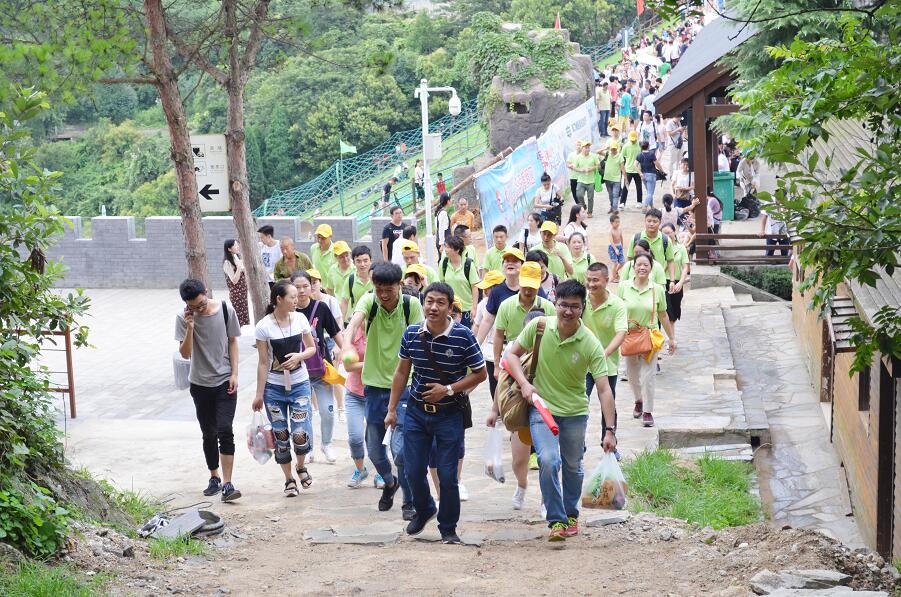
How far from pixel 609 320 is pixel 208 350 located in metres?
3.42

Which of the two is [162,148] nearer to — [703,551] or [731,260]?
[731,260]

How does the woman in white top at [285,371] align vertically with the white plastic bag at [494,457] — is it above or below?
above

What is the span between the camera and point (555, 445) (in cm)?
764

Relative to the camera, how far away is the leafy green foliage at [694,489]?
9.15 meters

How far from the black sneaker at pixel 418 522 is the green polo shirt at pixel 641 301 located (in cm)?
417

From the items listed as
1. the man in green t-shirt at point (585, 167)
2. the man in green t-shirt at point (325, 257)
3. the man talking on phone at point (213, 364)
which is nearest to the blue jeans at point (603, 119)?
the man in green t-shirt at point (585, 167)

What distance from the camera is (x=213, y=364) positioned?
8875mm

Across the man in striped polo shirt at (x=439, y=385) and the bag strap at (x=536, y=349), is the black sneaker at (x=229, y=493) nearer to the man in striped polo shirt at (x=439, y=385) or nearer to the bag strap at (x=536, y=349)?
the man in striped polo shirt at (x=439, y=385)

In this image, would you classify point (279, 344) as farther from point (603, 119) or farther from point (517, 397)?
point (603, 119)

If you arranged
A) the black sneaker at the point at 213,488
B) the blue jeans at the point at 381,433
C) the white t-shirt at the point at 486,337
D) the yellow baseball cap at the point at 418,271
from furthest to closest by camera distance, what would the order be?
the yellow baseball cap at the point at 418,271 < the white t-shirt at the point at 486,337 < the black sneaker at the point at 213,488 < the blue jeans at the point at 381,433

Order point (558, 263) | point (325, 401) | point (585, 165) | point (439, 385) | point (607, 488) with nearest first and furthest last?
1. point (439, 385)
2. point (607, 488)
3. point (325, 401)
4. point (558, 263)
5. point (585, 165)

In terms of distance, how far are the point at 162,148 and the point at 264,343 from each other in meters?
37.6

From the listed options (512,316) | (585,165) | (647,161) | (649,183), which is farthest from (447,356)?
(649,183)

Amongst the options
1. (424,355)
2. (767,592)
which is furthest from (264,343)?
(767,592)
